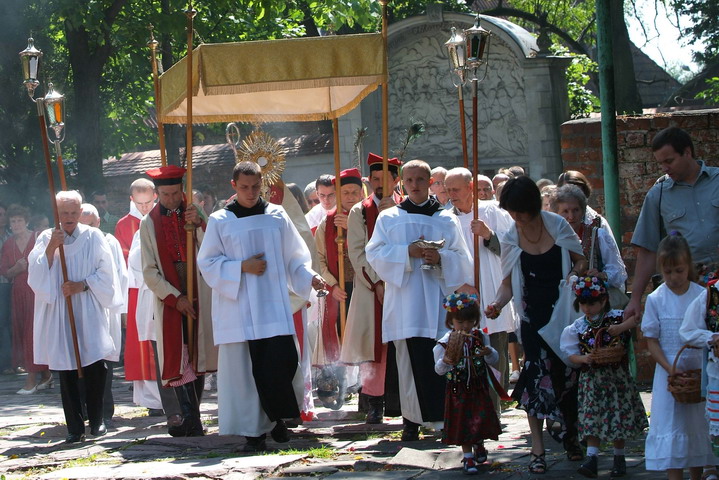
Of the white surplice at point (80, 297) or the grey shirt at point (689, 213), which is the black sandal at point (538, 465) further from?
the white surplice at point (80, 297)

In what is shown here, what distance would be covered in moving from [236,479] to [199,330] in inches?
94.6

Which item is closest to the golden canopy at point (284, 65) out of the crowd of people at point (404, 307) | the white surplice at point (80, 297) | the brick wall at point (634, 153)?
the crowd of people at point (404, 307)

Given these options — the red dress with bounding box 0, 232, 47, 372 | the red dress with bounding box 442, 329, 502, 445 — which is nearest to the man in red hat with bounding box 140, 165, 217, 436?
the red dress with bounding box 442, 329, 502, 445

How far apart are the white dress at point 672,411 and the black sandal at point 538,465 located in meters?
0.75

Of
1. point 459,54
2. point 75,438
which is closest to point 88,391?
point 75,438

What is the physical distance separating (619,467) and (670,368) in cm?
79

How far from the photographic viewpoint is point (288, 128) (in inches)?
1164

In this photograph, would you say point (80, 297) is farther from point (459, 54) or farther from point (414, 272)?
point (459, 54)

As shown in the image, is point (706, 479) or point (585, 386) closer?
point (706, 479)

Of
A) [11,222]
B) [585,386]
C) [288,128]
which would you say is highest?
[288,128]

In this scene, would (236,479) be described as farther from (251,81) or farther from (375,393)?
(251,81)

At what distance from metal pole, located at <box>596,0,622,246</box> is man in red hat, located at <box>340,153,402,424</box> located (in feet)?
5.65

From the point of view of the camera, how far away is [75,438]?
9.52 meters

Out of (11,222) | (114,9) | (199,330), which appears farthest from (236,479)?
(114,9)
